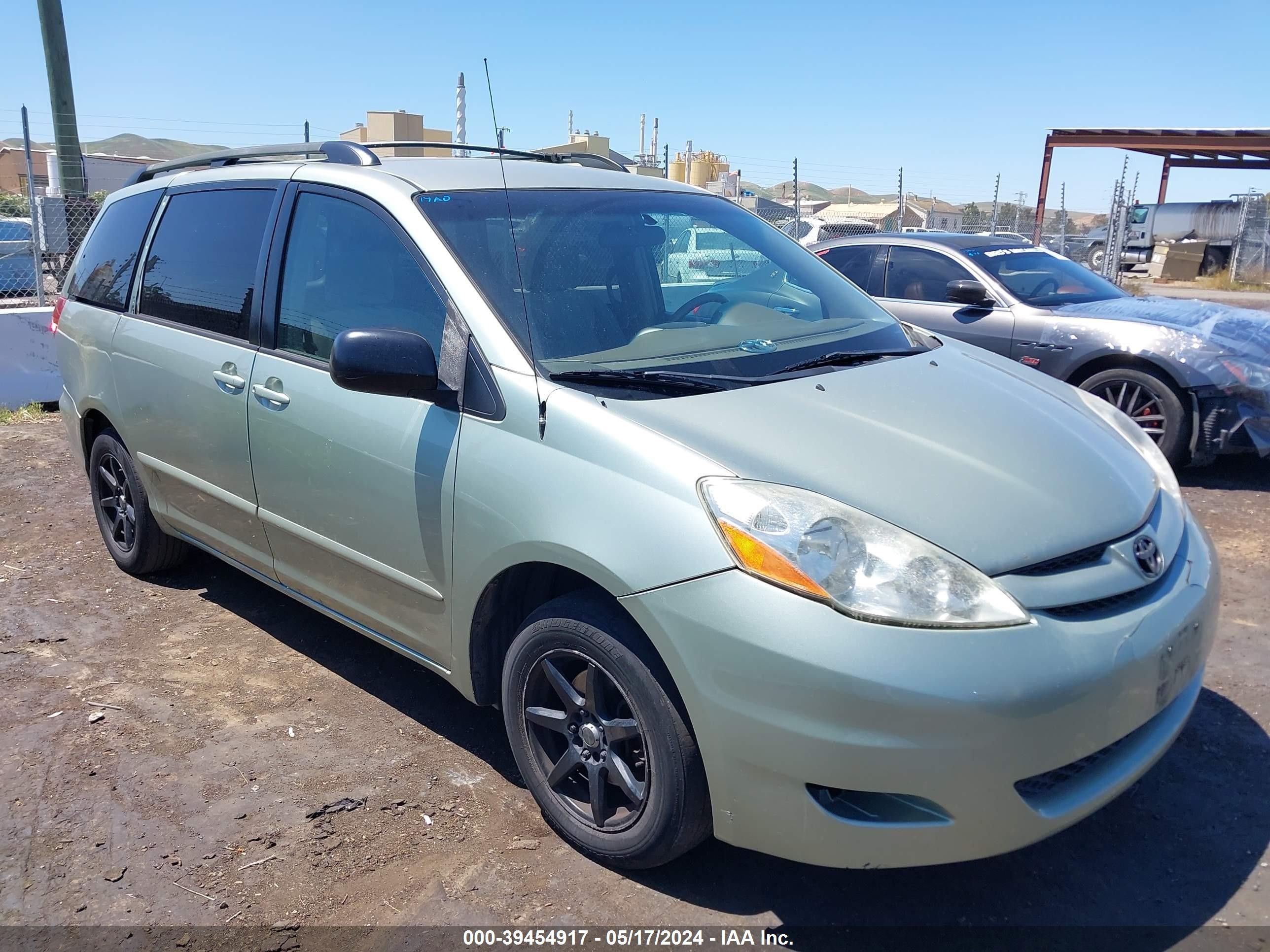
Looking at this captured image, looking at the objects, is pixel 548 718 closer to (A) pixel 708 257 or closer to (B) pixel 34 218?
(A) pixel 708 257

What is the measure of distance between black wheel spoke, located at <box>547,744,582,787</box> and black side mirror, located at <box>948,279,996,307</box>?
529 cm

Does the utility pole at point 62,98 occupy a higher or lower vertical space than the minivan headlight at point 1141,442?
higher

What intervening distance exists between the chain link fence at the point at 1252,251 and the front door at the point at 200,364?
27.4 meters

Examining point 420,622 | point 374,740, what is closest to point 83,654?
point 374,740

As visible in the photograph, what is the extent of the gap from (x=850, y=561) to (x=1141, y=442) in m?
1.54

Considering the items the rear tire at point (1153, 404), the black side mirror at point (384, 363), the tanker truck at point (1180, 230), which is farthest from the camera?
the tanker truck at point (1180, 230)

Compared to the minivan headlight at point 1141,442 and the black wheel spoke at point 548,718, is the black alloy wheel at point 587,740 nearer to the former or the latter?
the black wheel spoke at point 548,718

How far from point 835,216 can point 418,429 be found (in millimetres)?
40885

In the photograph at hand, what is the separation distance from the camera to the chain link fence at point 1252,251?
2522 centimetres

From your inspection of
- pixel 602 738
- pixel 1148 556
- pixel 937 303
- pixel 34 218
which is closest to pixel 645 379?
pixel 602 738

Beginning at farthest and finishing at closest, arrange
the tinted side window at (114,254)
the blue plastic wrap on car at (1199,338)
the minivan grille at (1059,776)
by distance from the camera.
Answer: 1. the blue plastic wrap on car at (1199,338)
2. the tinted side window at (114,254)
3. the minivan grille at (1059,776)

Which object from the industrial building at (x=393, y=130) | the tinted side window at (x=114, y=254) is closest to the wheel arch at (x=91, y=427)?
the tinted side window at (x=114, y=254)

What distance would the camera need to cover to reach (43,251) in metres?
8.89

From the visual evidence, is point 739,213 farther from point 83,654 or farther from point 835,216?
point 835,216
